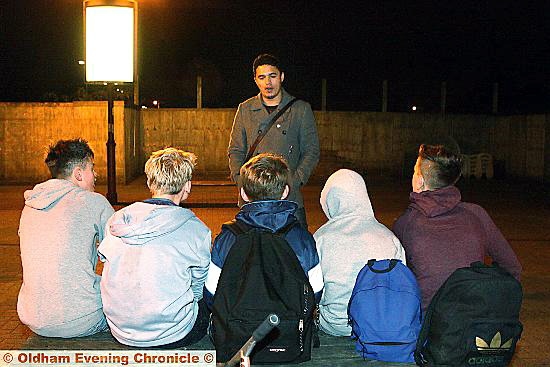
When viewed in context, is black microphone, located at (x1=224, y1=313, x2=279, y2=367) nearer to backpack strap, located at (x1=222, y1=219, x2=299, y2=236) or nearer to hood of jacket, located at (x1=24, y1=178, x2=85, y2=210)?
backpack strap, located at (x1=222, y1=219, x2=299, y2=236)

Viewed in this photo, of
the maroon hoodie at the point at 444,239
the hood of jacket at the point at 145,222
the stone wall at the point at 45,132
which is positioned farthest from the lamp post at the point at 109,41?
the maroon hoodie at the point at 444,239

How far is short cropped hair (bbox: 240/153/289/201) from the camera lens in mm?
4395

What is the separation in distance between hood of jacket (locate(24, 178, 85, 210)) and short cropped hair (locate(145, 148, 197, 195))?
55cm

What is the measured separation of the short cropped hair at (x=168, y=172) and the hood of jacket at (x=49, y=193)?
554 millimetres

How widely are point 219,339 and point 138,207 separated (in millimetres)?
879

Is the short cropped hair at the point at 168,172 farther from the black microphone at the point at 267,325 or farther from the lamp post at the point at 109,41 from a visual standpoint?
the lamp post at the point at 109,41

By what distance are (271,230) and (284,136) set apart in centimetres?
184

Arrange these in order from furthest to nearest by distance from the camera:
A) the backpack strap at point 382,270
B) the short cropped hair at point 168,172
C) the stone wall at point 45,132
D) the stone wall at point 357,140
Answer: the stone wall at point 357,140
the stone wall at point 45,132
the short cropped hair at point 168,172
the backpack strap at point 382,270

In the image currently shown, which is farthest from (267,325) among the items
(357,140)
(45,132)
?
(357,140)

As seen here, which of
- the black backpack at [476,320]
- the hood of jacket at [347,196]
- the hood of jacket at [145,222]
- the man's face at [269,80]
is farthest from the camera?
the man's face at [269,80]

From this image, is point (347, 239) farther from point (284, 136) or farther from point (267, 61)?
point (267, 61)

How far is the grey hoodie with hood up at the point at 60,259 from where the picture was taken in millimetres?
4551

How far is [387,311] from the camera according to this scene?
4305 millimetres

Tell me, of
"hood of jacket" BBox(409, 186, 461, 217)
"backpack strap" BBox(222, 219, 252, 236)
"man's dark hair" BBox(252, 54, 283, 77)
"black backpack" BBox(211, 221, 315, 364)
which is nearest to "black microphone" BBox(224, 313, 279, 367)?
"black backpack" BBox(211, 221, 315, 364)
